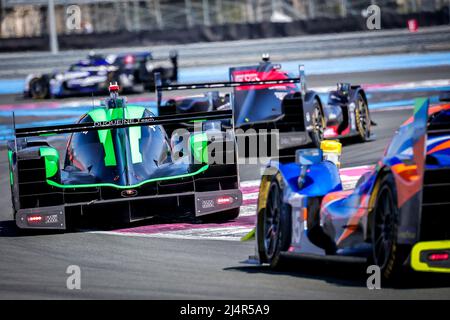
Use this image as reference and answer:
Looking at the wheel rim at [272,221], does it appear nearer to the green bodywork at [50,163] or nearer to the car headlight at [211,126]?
the green bodywork at [50,163]

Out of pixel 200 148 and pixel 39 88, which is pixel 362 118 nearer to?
pixel 200 148

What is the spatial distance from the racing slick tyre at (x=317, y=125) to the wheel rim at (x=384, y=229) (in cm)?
1062

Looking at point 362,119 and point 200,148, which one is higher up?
point 200,148

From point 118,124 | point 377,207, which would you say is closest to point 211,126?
point 118,124

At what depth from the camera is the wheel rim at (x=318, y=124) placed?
58.7ft

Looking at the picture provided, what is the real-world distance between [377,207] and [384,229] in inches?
6.8

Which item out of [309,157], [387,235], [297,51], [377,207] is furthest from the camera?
[297,51]

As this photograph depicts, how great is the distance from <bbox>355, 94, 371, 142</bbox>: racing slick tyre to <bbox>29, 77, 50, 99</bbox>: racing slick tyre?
15.5 m

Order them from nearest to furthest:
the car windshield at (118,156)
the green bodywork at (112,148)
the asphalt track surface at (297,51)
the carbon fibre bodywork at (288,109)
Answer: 1. the green bodywork at (112,148)
2. the car windshield at (118,156)
3. the carbon fibre bodywork at (288,109)
4. the asphalt track surface at (297,51)

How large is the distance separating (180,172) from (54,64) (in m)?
29.4

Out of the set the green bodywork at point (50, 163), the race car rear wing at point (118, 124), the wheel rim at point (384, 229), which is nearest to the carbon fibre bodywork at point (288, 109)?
the race car rear wing at point (118, 124)

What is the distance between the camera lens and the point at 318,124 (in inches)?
708
